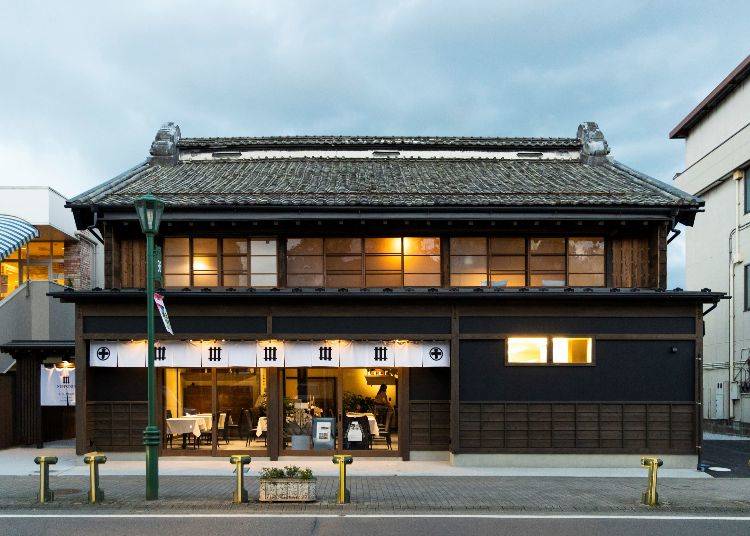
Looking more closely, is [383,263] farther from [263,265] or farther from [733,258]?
[733,258]

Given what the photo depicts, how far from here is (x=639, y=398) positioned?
1683cm

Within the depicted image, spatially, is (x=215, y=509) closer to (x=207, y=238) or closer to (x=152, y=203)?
(x=152, y=203)

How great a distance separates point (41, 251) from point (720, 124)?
31.5 meters

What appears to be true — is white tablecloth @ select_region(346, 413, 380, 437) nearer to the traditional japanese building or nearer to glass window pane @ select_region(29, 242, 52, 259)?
the traditional japanese building

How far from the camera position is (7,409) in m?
19.6

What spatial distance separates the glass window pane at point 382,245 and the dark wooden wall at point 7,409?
12.4 metres

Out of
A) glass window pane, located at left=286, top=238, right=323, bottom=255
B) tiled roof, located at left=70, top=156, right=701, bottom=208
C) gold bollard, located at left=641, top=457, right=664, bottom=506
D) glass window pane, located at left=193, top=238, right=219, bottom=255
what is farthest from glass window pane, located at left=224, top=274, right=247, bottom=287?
gold bollard, located at left=641, top=457, right=664, bottom=506

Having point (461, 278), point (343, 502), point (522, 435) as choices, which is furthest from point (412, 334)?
point (343, 502)

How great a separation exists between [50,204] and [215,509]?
59.7 ft

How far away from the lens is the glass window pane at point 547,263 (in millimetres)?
18031

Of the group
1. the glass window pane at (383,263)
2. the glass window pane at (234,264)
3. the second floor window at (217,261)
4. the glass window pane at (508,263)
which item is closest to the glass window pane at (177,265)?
the second floor window at (217,261)

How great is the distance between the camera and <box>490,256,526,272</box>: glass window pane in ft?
59.1

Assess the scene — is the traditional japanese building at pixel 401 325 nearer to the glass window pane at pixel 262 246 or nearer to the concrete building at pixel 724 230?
the glass window pane at pixel 262 246

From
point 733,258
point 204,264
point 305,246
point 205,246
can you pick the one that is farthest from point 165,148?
point 733,258
